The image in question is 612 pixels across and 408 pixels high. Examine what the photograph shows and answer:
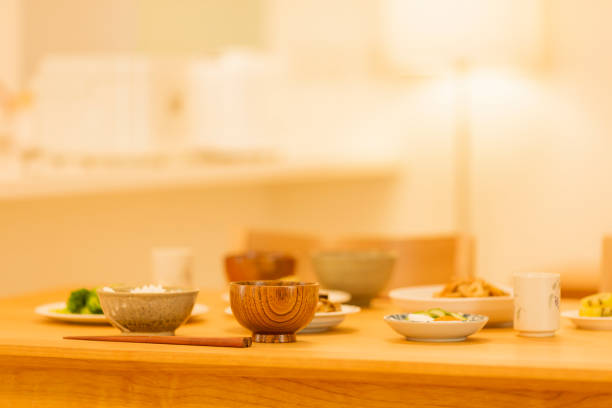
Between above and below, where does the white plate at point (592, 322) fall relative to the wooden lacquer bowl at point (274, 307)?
below

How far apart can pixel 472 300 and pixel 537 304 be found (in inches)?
4.7

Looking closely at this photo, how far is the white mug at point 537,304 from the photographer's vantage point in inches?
51.3

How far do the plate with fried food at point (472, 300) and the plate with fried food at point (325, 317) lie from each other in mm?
105

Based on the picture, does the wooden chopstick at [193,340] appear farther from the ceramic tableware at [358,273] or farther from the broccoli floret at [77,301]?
the ceramic tableware at [358,273]

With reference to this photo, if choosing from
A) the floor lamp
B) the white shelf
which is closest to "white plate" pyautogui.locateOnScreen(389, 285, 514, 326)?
the white shelf

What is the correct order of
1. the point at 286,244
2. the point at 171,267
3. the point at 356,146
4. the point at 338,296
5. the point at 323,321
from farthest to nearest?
1. the point at 356,146
2. the point at 286,244
3. the point at 171,267
4. the point at 338,296
5. the point at 323,321

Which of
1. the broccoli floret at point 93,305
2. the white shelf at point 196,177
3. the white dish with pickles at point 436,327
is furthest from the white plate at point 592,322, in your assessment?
the white shelf at point 196,177

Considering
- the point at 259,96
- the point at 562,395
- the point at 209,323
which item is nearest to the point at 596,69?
A: the point at 259,96

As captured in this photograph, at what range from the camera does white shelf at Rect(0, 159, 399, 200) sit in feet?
8.36

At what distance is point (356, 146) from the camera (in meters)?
4.20

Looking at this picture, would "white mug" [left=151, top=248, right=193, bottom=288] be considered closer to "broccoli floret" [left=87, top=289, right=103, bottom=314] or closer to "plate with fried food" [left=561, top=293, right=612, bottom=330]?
"broccoli floret" [left=87, top=289, right=103, bottom=314]

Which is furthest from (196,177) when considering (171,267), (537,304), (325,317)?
(537,304)

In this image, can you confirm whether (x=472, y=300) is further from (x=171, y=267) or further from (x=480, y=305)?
(x=171, y=267)

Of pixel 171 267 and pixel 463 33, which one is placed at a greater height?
pixel 463 33
